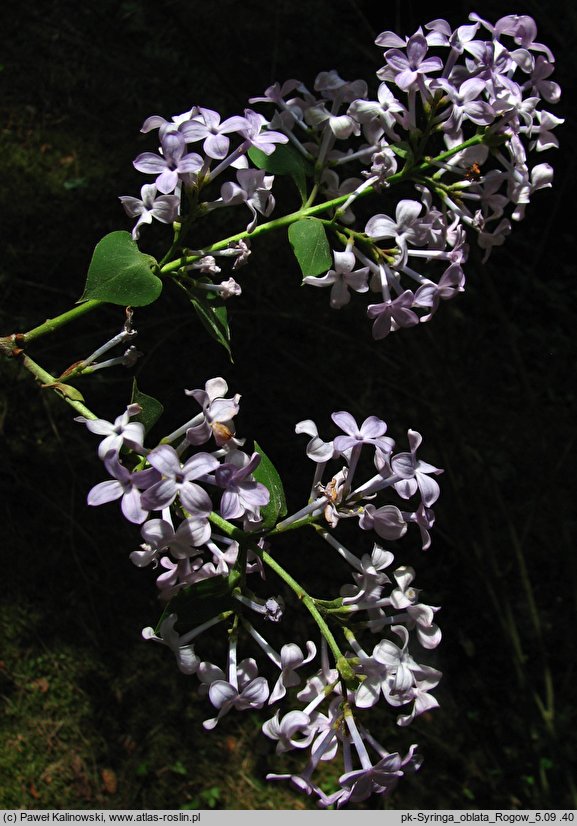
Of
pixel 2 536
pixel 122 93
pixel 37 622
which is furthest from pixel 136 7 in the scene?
pixel 37 622

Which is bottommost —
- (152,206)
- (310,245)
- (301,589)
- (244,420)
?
(244,420)

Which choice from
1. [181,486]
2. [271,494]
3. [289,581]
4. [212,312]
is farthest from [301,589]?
[212,312]

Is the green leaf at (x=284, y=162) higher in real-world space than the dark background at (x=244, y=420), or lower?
higher

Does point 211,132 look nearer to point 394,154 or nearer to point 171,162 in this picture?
point 171,162

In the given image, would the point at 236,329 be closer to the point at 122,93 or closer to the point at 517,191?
the point at 122,93

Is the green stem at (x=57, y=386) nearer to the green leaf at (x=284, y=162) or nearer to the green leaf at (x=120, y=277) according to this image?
the green leaf at (x=120, y=277)

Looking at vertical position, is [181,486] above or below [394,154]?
below

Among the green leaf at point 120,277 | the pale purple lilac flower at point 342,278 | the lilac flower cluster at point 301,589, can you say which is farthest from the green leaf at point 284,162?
the lilac flower cluster at point 301,589
